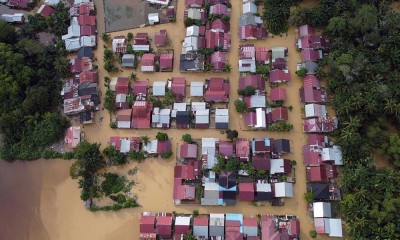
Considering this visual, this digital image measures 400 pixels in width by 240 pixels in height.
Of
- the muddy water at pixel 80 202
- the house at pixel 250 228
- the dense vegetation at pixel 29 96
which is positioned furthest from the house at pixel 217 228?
the dense vegetation at pixel 29 96

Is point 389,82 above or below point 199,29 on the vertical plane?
below

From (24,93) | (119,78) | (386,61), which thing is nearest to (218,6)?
(119,78)

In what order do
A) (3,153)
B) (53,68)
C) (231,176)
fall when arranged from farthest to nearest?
(53,68), (3,153), (231,176)

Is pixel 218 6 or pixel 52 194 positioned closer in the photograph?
pixel 52 194

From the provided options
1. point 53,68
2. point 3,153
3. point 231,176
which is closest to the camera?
point 231,176

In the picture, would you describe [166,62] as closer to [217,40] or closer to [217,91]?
[217,40]

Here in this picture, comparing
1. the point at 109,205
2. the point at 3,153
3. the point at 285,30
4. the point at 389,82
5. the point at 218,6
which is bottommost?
the point at 109,205

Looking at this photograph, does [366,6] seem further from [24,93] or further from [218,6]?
[24,93]

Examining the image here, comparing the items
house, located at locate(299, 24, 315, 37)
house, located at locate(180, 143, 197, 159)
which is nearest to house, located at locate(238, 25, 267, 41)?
house, located at locate(299, 24, 315, 37)

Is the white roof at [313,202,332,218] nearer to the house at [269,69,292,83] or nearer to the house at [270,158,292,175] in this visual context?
the house at [270,158,292,175]
